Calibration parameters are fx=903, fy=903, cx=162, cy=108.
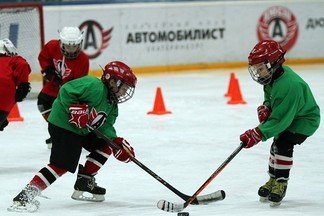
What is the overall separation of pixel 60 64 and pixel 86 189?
1968 millimetres

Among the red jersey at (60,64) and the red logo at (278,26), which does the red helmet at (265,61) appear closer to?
the red jersey at (60,64)

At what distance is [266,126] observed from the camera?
16.5ft

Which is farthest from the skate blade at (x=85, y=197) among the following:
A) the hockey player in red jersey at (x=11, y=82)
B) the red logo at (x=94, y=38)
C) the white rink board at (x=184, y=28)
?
the red logo at (x=94, y=38)

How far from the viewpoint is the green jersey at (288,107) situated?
16.4ft

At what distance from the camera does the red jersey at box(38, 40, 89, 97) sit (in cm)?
702

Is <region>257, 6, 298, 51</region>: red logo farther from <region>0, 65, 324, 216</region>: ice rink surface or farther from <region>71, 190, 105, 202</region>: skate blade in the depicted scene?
<region>71, 190, 105, 202</region>: skate blade

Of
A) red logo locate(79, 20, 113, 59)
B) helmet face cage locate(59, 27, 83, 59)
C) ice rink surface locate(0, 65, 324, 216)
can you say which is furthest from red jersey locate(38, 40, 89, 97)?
red logo locate(79, 20, 113, 59)

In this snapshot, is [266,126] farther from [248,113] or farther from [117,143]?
[248,113]

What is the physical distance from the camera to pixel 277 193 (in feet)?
17.0

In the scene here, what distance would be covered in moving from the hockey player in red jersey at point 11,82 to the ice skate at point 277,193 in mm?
2019

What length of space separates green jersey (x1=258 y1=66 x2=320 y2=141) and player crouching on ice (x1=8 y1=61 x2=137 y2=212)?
0.79m

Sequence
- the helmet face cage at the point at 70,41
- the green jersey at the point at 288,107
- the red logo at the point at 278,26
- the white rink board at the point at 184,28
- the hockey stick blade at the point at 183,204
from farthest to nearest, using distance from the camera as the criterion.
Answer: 1. the red logo at the point at 278,26
2. the white rink board at the point at 184,28
3. the helmet face cage at the point at 70,41
4. the green jersey at the point at 288,107
5. the hockey stick blade at the point at 183,204

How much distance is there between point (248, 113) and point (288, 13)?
4.79 meters

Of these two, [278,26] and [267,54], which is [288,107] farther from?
[278,26]
